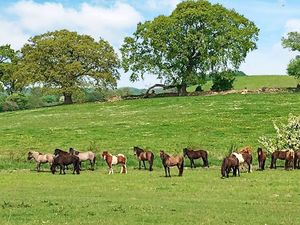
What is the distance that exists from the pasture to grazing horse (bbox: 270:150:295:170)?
51.7 inches

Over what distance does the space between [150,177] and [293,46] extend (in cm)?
7089

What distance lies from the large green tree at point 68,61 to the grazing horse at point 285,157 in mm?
57958

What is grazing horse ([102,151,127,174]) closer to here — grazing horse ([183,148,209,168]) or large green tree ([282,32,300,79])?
grazing horse ([183,148,209,168])

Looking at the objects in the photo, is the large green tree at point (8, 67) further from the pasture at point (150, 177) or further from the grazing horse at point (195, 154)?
the grazing horse at point (195, 154)

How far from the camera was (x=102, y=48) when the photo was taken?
299ft

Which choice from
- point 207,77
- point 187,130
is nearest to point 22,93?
point 207,77

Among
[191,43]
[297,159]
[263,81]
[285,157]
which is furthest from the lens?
[263,81]

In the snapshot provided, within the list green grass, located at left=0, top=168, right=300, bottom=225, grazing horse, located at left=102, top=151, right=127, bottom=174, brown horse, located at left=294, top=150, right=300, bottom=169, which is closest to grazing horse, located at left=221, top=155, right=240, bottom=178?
green grass, located at left=0, top=168, right=300, bottom=225

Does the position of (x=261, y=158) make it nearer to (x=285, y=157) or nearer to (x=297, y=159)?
(x=285, y=157)

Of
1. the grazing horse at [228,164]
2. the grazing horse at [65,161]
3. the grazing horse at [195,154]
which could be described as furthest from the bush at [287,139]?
the grazing horse at [65,161]

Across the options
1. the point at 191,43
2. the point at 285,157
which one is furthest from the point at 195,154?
the point at 191,43

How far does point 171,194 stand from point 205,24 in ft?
215

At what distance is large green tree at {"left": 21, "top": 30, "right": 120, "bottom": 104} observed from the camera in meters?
86.9

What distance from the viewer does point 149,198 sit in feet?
66.1
